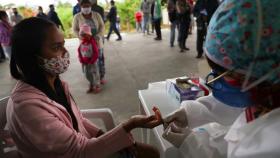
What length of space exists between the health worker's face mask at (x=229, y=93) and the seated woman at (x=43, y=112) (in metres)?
0.36

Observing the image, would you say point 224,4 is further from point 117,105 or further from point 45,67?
point 117,105

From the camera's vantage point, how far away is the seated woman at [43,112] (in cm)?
105

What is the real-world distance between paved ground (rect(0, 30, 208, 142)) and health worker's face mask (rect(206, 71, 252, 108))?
1.38m

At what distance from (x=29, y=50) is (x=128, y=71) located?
3361 mm

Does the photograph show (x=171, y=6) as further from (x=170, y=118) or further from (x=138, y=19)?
(x=170, y=118)

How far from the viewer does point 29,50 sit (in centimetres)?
113

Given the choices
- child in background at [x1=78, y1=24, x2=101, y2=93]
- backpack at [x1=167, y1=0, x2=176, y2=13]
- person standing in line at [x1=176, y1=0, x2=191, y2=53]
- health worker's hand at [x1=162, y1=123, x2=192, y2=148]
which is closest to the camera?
health worker's hand at [x1=162, y1=123, x2=192, y2=148]

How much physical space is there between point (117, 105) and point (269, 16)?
2702 mm

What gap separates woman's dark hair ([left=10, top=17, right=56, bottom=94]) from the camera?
111cm

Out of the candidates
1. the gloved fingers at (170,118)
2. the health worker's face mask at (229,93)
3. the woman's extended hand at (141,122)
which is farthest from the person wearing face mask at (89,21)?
the health worker's face mask at (229,93)

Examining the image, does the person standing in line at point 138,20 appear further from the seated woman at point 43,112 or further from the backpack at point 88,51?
the seated woman at point 43,112

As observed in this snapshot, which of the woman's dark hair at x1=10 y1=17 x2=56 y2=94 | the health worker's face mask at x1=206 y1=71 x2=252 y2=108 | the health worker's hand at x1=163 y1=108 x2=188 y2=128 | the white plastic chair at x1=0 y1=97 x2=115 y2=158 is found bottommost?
the white plastic chair at x1=0 y1=97 x2=115 y2=158

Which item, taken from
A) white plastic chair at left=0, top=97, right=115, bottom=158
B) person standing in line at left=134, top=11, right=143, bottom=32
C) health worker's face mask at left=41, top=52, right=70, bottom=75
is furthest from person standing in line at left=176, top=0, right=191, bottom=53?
health worker's face mask at left=41, top=52, right=70, bottom=75

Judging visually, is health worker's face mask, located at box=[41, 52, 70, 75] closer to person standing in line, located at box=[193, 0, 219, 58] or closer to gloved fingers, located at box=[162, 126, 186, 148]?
gloved fingers, located at box=[162, 126, 186, 148]
